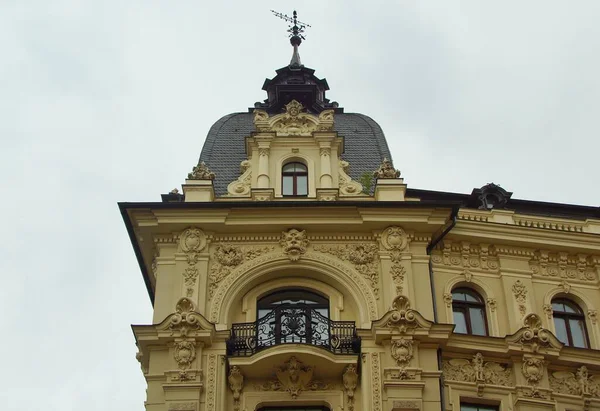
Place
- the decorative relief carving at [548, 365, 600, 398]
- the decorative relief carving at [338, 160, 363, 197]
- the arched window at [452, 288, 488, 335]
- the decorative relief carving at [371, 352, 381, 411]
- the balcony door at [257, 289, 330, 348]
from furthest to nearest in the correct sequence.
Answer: the decorative relief carving at [338, 160, 363, 197] → the arched window at [452, 288, 488, 335] → the decorative relief carving at [548, 365, 600, 398] → the balcony door at [257, 289, 330, 348] → the decorative relief carving at [371, 352, 381, 411]

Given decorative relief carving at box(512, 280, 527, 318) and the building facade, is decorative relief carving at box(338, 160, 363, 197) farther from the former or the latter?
decorative relief carving at box(512, 280, 527, 318)

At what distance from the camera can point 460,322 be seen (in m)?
27.0

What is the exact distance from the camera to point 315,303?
88.3 feet

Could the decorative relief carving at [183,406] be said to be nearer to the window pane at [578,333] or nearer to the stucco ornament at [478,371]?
the stucco ornament at [478,371]

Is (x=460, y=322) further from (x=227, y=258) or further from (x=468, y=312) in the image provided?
(x=227, y=258)

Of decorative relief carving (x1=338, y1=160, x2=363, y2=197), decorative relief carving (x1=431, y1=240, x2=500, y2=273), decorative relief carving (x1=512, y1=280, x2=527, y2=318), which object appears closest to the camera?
decorative relief carving (x1=512, y1=280, x2=527, y2=318)

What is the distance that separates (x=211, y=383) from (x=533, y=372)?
7757 millimetres

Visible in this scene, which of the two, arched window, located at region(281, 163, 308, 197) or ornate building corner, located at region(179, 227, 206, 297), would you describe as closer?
ornate building corner, located at region(179, 227, 206, 297)

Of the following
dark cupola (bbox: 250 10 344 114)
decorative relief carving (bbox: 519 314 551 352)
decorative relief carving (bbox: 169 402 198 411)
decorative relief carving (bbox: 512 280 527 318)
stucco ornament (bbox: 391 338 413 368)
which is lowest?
decorative relief carving (bbox: 169 402 198 411)

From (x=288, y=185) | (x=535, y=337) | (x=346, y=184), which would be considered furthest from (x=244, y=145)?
(x=535, y=337)

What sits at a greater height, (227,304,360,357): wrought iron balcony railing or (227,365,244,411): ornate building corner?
(227,304,360,357): wrought iron balcony railing

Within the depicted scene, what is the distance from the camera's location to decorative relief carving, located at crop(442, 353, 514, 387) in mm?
25359

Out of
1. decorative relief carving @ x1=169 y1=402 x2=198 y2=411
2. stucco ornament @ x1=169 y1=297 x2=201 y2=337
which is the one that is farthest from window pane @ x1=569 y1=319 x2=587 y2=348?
decorative relief carving @ x1=169 y1=402 x2=198 y2=411

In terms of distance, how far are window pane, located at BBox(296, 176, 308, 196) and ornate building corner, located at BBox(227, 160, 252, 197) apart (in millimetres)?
1342
